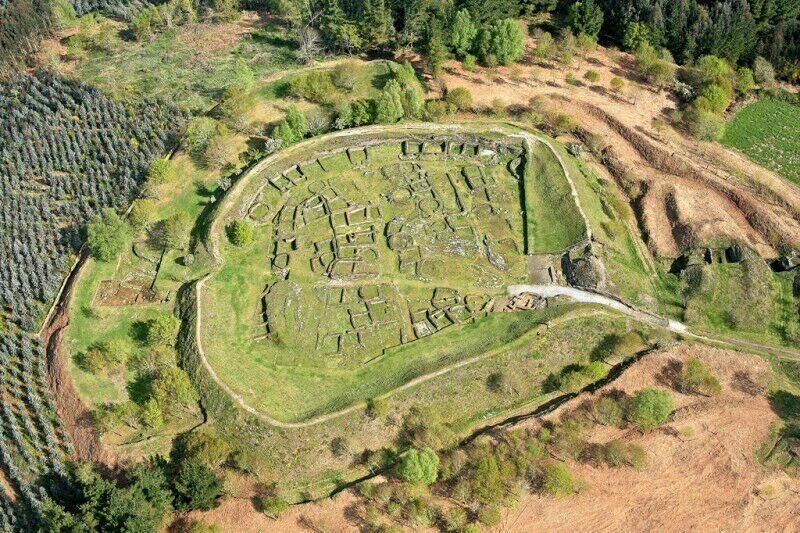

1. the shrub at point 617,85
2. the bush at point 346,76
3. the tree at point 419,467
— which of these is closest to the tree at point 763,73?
the shrub at point 617,85

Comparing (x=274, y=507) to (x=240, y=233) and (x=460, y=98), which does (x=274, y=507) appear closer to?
(x=240, y=233)

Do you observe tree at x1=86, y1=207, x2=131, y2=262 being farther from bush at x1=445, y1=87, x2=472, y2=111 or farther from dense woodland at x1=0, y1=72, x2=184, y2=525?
bush at x1=445, y1=87, x2=472, y2=111

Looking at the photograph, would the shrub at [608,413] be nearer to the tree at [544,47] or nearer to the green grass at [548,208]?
the green grass at [548,208]

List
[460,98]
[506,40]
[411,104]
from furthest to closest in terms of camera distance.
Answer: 1. [506,40]
2. [460,98]
3. [411,104]

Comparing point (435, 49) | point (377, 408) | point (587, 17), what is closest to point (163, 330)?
point (377, 408)

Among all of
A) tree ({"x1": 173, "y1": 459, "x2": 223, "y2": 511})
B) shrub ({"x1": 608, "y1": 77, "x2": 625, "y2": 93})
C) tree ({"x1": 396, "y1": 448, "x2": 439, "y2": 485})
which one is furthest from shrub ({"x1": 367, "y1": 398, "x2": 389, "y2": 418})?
shrub ({"x1": 608, "y1": 77, "x2": 625, "y2": 93})

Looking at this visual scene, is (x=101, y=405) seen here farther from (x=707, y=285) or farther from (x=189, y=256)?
(x=707, y=285)

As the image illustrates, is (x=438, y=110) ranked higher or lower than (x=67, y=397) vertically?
higher
